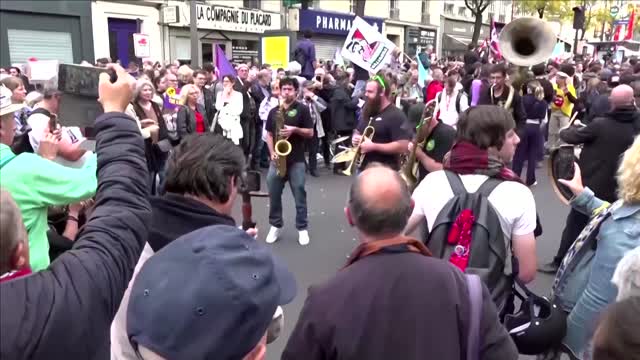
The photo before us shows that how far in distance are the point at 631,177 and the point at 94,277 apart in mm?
2302

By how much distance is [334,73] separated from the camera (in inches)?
506

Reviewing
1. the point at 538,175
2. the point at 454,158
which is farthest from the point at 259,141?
the point at 454,158

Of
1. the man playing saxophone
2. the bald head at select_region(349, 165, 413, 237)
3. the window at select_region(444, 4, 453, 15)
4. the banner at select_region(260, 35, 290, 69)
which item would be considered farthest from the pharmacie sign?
the bald head at select_region(349, 165, 413, 237)

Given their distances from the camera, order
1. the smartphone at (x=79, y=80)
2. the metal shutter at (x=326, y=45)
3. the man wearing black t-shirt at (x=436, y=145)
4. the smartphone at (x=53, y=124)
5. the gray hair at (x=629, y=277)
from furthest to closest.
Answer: the metal shutter at (x=326, y=45) → the man wearing black t-shirt at (x=436, y=145) → the smartphone at (x=53, y=124) → the smartphone at (x=79, y=80) → the gray hair at (x=629, y=277)

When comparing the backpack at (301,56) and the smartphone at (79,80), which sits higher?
the backpack at (301,56)

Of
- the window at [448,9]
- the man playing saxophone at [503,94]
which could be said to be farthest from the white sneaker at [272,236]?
the window at [448,9]

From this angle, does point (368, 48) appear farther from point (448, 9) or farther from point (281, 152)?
point (448, 9)

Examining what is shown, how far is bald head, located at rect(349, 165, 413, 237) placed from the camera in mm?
1895

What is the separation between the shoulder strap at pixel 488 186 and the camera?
8.64 ft

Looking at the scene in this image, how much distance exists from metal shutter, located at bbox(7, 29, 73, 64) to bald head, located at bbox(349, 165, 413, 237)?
19.6 metres

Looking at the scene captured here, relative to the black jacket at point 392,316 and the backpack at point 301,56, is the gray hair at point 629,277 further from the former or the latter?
the backpack at point 301,56

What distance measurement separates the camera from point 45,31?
63.8 ft

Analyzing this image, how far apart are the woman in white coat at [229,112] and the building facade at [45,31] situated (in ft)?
41.9

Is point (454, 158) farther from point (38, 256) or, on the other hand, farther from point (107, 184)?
point (38, 256)
